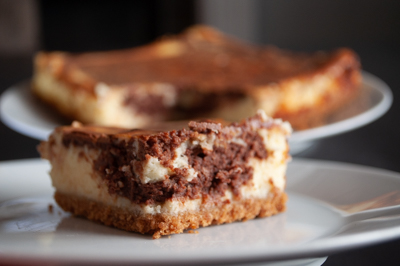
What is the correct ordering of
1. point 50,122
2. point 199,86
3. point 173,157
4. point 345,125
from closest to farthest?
point 173,157 → point 345,125 → point 50,122 → point 199,86

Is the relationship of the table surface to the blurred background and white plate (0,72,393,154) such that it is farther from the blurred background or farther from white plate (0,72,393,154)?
the blurred background

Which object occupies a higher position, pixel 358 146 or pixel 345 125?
pixel 345 125

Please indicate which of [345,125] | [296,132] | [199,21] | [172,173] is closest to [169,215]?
[172,173]

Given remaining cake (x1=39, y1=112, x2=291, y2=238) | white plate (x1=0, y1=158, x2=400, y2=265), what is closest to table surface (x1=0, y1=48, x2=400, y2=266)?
white plate (x1=0, y1=158, x2=400, y2=265)

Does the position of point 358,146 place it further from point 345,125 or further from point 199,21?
point 199,21

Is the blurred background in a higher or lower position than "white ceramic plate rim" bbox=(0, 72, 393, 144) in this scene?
higher
